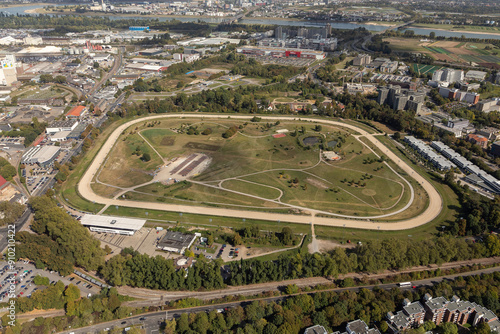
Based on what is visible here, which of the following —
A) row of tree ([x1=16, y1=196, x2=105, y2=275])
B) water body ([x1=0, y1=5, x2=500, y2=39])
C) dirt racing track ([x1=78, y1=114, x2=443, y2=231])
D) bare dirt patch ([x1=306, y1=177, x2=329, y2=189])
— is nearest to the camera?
row of tree ([x1=16, y1=196, x2=105, y2=275])

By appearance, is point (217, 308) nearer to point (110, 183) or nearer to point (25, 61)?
point (110, 183)

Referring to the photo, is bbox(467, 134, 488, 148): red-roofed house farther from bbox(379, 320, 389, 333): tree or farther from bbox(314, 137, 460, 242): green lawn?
bbox(379, 320, 389, 333): tree

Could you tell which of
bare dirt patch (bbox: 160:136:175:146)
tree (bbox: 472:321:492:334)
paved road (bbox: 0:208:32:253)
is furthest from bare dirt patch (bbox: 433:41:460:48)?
paved road (bbox: 0:208:32:253)

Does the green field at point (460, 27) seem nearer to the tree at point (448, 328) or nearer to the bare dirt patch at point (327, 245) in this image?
the bare dirt patch at point (327, 245)

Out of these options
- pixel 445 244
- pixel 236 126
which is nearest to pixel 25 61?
pixel 236 126

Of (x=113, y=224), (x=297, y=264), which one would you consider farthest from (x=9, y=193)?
(x=297, y=264)

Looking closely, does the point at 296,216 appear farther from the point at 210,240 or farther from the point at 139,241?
the point at 139,241
